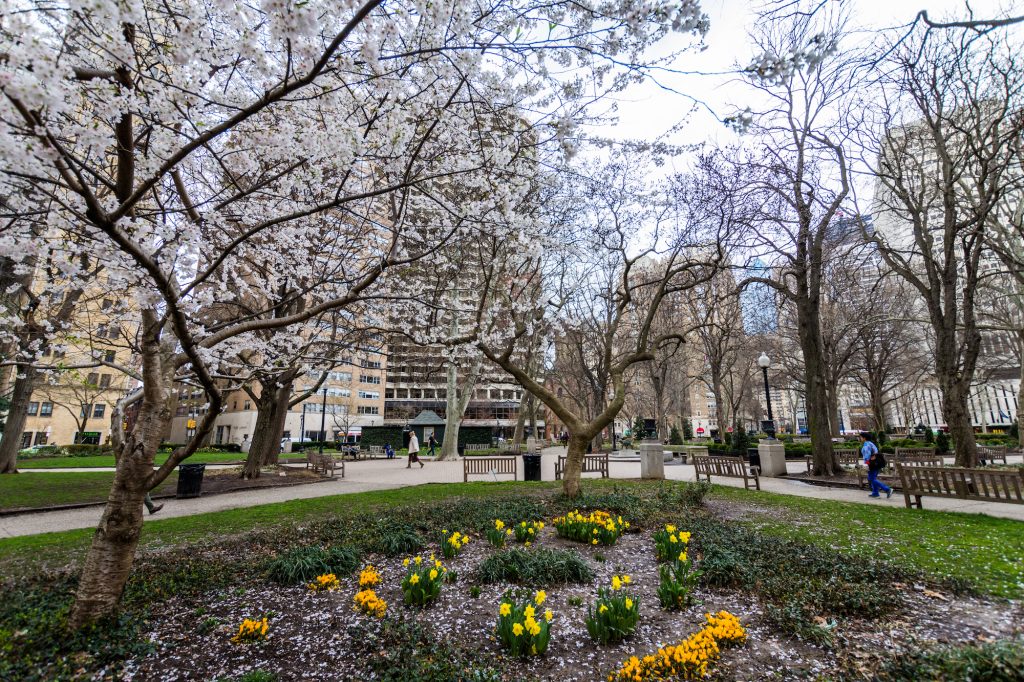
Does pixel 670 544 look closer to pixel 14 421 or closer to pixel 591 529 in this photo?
pixel 591 529

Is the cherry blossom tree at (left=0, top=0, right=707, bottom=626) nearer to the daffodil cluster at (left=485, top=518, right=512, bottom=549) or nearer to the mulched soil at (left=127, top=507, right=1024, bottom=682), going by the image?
the mulched soil at (left=127, top=507, right=1024, bottom=682)

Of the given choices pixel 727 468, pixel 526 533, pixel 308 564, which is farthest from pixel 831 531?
pixel 308 564

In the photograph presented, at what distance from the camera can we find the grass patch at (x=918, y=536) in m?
4.73

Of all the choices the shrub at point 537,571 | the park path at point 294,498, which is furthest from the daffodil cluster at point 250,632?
the park path at point 294,498

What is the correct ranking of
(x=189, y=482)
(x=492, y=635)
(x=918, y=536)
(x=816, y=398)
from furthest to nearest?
(x=816, y=398)
(x=189, y=482)
(x=918, y=536)
(x=492, y=635)

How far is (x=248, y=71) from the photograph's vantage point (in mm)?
4965

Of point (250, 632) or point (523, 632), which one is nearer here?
point (523, 632)

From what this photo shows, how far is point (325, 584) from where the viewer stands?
461 centimetres

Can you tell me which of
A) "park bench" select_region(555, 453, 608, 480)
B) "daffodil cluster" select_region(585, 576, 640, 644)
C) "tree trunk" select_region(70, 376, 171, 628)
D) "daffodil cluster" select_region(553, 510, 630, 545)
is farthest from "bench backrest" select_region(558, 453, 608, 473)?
"tree trunk" select_region(70, 376, 171, 628)

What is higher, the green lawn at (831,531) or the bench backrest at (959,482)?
the bench backrest at (959,482)

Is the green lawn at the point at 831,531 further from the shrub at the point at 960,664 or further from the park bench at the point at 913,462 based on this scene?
the park bench at the point at 913,462

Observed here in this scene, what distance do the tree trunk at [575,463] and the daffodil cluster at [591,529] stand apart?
232cm

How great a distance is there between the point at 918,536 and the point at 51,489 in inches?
741

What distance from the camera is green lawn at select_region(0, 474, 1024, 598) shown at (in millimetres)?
5035
